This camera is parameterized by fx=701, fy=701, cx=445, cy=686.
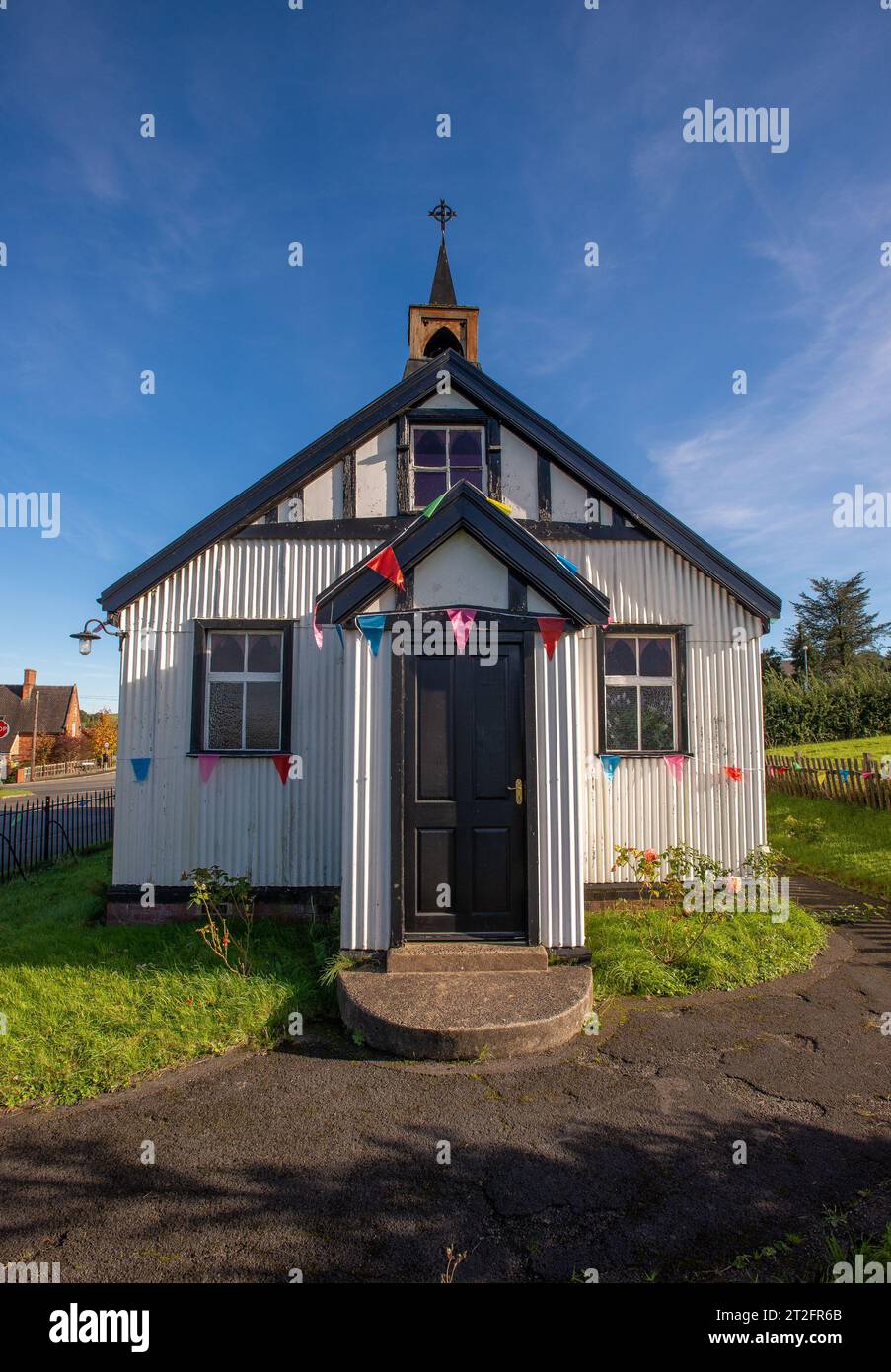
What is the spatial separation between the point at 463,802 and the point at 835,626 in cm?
6134

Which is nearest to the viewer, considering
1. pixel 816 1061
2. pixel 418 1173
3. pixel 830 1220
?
pixel 830 1220

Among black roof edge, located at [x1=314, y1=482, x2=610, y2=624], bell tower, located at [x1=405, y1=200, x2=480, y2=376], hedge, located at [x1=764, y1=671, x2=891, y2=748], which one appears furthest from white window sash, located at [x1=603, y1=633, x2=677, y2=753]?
hedge, located at [x1=764, y1=671, x2=891, y2=748]

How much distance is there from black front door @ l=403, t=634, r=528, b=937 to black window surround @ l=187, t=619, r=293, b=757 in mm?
2345

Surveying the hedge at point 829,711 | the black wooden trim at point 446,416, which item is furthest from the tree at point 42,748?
the black wooden trim at point 446,416

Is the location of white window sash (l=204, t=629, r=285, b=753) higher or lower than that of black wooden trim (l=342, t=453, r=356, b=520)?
lower

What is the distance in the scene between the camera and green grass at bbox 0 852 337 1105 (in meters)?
4.71

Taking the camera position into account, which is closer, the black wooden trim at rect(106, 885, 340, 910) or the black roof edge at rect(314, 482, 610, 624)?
the black roof edge at rect(314, 482, 610, 624)

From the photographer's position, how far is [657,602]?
8.56 m

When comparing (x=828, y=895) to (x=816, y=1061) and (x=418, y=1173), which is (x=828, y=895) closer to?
(x=816, y=1061)

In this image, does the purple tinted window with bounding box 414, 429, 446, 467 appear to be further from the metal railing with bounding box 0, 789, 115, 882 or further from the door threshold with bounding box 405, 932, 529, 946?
the metal railing with bounding box 0, 789, 115, 882

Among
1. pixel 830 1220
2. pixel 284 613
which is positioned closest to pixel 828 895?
pixel 830 1220

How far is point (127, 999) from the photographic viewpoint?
5762mm
